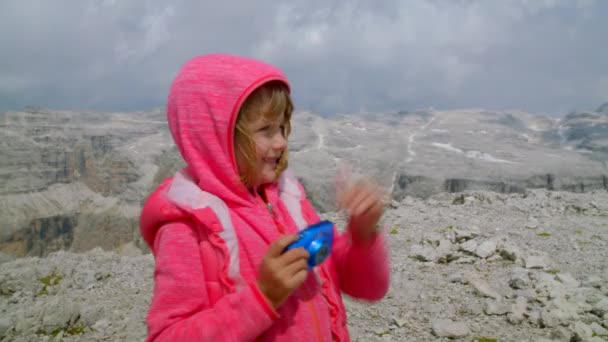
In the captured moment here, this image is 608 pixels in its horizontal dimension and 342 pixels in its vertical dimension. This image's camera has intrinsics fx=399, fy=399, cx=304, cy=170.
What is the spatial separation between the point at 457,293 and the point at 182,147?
166 inches

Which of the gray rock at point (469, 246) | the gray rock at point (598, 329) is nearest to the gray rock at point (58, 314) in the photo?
the gray rock at point (469, 246)

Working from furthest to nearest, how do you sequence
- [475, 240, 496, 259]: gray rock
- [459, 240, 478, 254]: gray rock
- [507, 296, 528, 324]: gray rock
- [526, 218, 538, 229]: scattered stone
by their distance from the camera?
[526, 218, 538, 229]: scattered stone
[459, 240, 478, 254]: gray rock
[475, 240, 496, 259]: gray rock
[507, 296, 528, 324]: gray rock

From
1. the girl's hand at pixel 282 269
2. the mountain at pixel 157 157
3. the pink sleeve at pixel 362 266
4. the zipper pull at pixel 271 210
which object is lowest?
the mountain at pixel 157 157

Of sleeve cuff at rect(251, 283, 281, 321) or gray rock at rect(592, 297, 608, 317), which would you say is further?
gray rock at rect(592, 297, 608, 317)

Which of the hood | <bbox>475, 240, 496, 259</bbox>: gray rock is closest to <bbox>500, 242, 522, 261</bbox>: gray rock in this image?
<bbox>475, 240, 496, 259</bbox>: gray rock

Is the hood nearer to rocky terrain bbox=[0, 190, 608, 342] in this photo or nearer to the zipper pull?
the zipper pull

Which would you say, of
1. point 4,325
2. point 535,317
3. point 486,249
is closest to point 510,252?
point 486,249

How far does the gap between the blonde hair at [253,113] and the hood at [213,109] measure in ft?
0.17

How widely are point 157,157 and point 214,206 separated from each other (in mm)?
109313

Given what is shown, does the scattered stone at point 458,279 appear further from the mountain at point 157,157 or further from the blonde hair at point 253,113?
the mountain at point 157,157

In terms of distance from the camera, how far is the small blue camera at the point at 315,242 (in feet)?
4.95

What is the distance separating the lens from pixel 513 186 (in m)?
50.2

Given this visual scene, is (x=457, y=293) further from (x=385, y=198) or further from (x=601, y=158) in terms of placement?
(x=601, y=158)

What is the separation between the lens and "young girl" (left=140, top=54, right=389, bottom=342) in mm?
1475
